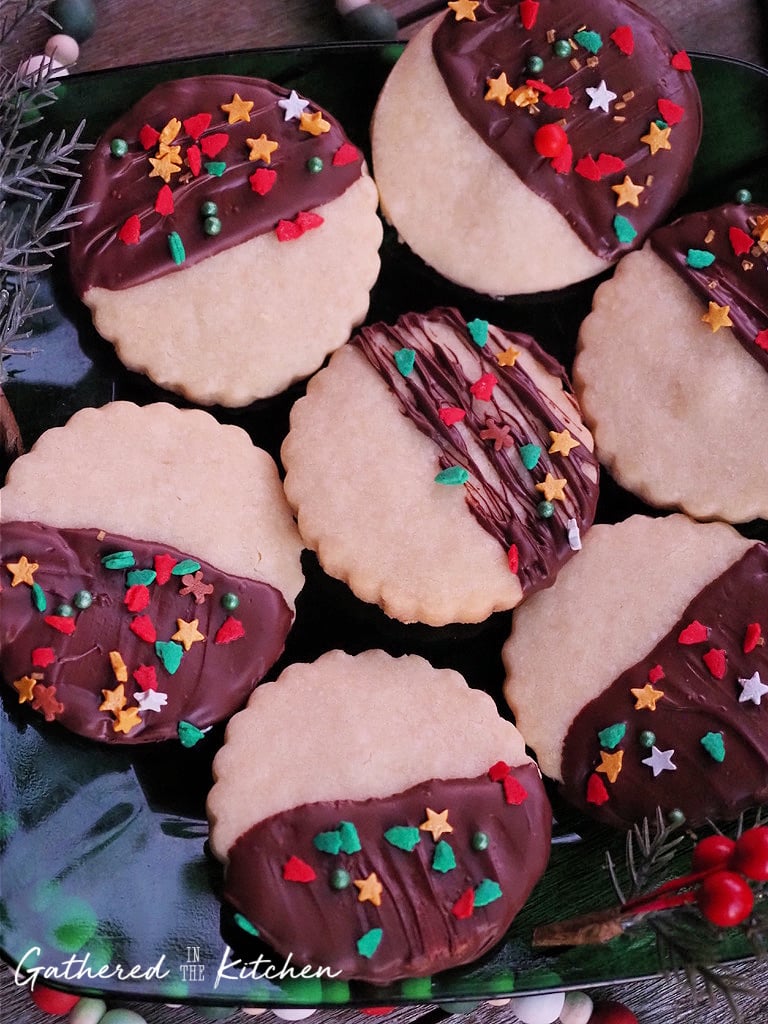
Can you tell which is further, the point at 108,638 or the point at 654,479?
the point at 654,479

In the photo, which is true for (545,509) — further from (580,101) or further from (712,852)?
(580,101)

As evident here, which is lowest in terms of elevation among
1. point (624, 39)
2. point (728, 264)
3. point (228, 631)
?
point (228, 631)

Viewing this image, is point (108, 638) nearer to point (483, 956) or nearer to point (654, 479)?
point (483, 956)

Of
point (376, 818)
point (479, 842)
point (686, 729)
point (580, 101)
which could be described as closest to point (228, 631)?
point (376, 818)

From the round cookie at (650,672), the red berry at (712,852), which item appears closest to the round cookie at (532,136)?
the round cookie at (650,672)

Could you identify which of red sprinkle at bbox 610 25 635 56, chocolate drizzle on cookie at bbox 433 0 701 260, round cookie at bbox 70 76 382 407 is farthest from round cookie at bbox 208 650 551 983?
red sprinkle at bbox 610 25 635 56

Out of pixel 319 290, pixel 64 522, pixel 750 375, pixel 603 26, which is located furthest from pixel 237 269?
pixel 750 375

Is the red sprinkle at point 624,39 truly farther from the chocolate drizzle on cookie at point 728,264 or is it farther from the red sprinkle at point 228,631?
the red sprinkle at point 228,631
